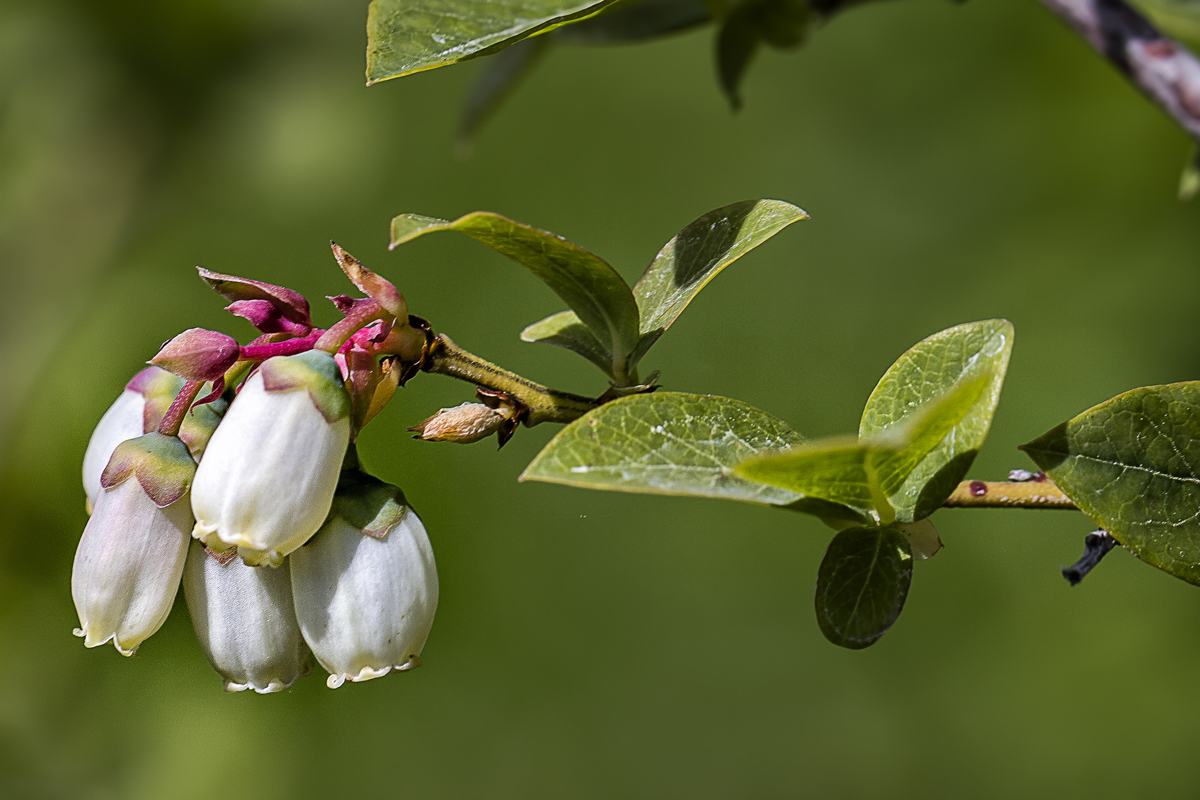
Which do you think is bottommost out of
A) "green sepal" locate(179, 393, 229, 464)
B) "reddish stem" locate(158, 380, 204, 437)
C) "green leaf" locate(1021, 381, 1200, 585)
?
"green leaf" locate(1021, 381, 1200, 585)

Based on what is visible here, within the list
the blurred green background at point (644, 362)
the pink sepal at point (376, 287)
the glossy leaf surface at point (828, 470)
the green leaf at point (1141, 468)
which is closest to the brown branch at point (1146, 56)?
the green leaf at point (1141, 468)

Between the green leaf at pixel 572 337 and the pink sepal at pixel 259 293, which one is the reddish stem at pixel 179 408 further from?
the green leaf at pixel 572 337

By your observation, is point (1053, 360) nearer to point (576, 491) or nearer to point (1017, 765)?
point (1017, 765)

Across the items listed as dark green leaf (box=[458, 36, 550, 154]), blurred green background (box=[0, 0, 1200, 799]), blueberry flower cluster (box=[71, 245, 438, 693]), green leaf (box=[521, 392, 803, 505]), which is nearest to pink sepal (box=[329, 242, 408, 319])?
blueberry flower cluster (box=[71, 245, 438, 693])

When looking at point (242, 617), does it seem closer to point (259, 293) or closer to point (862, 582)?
point (259, 293)

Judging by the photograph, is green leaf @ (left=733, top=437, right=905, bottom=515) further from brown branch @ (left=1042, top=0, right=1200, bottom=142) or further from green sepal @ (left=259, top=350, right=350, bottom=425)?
brown branch @ (left=1042, top=0, right=1200, bottom=142)

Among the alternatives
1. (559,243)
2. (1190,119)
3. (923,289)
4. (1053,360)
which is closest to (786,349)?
(923,289)

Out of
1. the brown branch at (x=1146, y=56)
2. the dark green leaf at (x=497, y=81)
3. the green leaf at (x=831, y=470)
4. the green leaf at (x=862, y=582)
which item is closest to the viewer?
the green leaf at (x=831, y=470)
